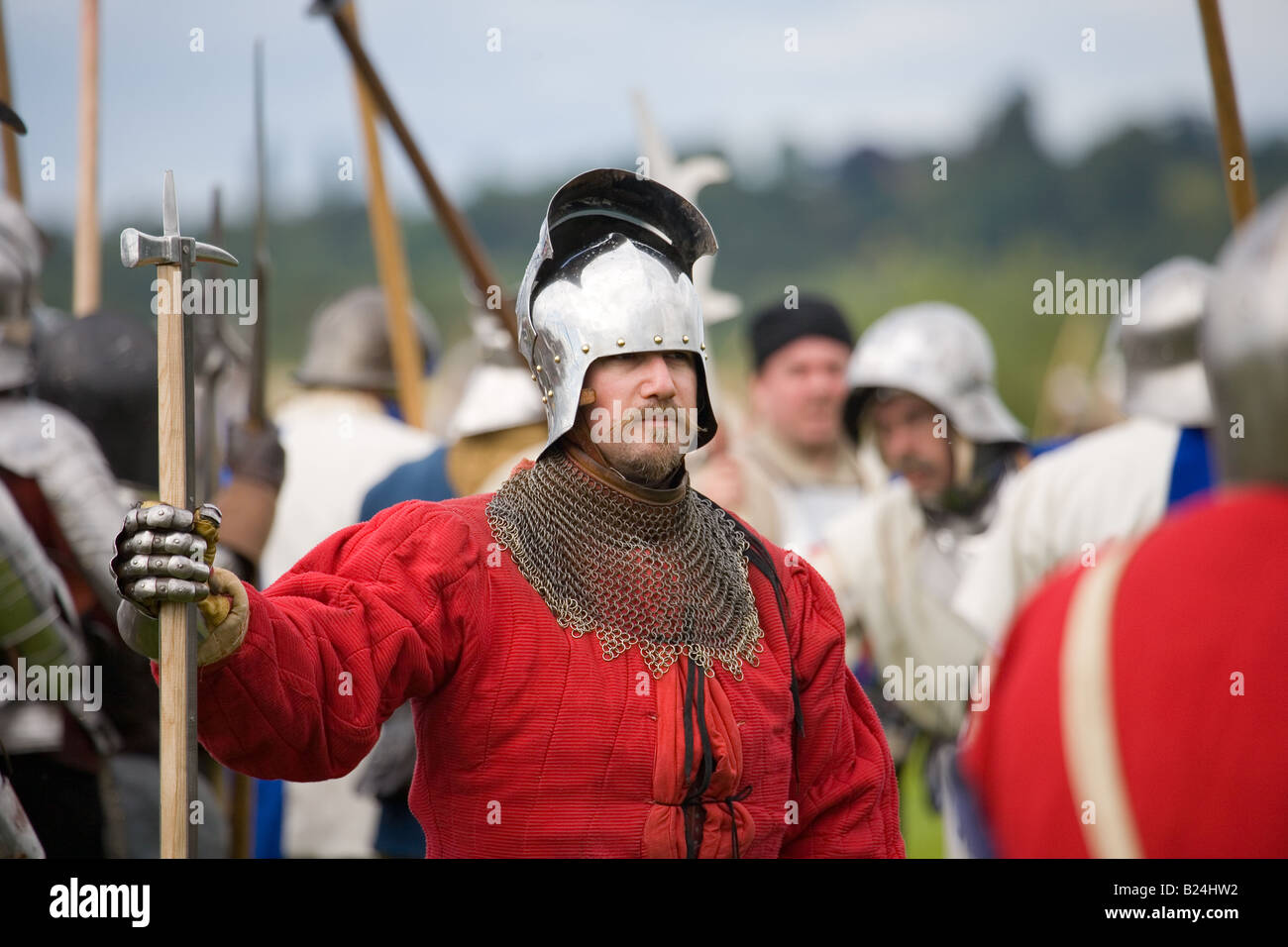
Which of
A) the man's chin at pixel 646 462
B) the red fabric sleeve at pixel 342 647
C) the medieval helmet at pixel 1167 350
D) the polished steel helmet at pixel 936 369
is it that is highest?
the polished steel helmet at pixel 936 369

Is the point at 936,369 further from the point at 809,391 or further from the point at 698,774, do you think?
the point at 698,774

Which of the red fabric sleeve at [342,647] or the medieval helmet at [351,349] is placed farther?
A: the medieval helmet at [351,349]

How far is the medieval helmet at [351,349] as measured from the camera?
663 centimetres

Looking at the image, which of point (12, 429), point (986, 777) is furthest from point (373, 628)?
point (12, 429)

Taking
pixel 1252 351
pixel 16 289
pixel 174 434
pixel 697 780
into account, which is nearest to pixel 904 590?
pixel 697 780

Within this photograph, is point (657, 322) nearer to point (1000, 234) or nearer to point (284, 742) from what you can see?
point (284, 742)

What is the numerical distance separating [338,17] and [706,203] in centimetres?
2047

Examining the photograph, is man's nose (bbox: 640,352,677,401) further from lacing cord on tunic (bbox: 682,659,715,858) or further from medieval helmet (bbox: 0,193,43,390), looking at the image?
medieval helmet (bbox: 0,193,43,390)

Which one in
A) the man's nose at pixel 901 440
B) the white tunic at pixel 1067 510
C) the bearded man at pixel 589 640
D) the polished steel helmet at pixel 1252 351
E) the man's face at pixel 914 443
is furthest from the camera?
the man's nose at pixel 901 440

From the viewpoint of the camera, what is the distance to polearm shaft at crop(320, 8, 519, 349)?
546 centimetres

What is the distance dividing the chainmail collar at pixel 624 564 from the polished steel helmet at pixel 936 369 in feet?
9.22

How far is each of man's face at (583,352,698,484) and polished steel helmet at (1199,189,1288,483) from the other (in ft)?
4.83

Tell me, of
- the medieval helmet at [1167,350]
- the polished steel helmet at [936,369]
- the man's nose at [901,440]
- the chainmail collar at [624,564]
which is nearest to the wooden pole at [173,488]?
the chainmail collar at [624,564]

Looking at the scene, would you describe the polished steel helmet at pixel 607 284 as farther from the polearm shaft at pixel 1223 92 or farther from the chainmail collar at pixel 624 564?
the polearm shaft at pixel 1223 92
